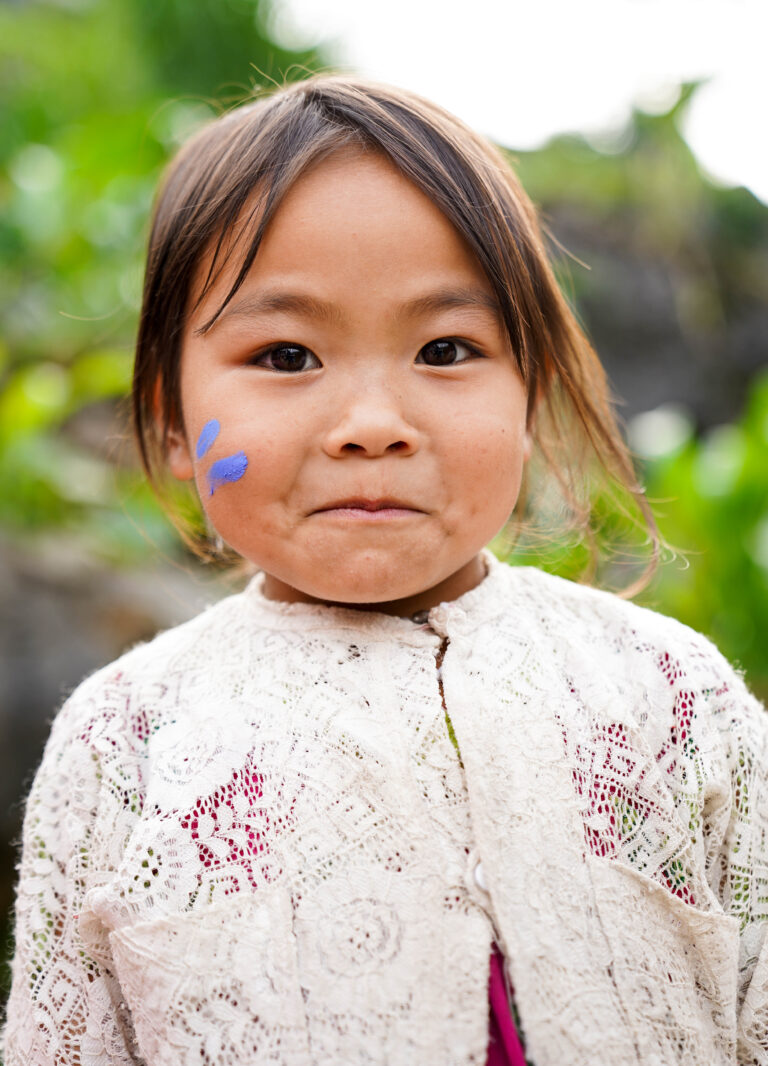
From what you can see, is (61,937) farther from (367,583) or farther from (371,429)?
(371,429)

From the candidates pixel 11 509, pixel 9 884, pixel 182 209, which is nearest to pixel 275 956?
pixel 182 209

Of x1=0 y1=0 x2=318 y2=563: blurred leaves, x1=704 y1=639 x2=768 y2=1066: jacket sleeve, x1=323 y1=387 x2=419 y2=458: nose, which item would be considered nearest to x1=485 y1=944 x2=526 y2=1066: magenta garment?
x1=704 y1=639 x2=768 y2=1066: jacket sleeve

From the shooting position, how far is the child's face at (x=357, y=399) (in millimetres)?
1114

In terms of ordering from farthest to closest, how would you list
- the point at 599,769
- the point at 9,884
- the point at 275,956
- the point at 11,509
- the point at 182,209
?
the point at 11,509 → the point at 9,884 → the point at 182,209 → the point at 599,769 → the point at 275,956

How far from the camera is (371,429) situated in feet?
3.53

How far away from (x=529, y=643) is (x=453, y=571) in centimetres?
14

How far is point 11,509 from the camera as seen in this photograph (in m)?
4.23

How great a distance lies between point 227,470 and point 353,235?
32 centimetres

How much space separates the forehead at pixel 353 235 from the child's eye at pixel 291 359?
0.26 feet

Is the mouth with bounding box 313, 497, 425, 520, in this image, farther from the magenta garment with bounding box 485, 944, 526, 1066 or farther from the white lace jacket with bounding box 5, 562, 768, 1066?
the magenta garment with bounding box 485, 944, 526, 1066

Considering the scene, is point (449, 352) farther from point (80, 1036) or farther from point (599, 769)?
point (80, 1036)

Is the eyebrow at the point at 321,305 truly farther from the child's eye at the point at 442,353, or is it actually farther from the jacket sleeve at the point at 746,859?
the jacket sleeve at the point at 746,859

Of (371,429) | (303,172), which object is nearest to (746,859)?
(371,429)

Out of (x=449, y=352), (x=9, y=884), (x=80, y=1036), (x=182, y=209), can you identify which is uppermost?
(x=182, y=209)
